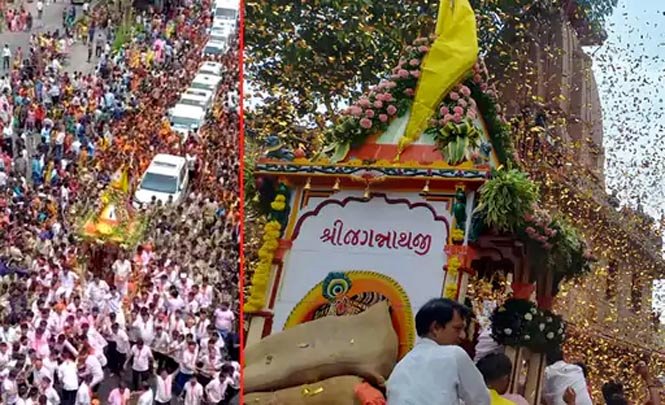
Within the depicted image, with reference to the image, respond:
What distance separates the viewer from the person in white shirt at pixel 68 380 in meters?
5.53

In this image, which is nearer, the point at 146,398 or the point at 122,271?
the point at 146,398

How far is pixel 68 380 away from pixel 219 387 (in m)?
0.84

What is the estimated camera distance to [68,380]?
553 cm

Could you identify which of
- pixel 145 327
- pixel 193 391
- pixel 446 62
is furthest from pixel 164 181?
pixel 446 62

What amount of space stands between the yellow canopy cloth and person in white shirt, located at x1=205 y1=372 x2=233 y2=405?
2.79 m

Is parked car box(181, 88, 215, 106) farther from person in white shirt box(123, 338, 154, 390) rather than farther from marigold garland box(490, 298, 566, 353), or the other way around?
marigold garland box(490, 298, 566, 353)

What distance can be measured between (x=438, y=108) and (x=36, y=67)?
10.2 m

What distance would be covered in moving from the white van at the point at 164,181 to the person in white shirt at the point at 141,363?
1971 millimetres

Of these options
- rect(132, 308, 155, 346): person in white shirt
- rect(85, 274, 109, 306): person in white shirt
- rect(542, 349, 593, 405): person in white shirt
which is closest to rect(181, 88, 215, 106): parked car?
rect(85, 274, 109, 306): person in white shirt

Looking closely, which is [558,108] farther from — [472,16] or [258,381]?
[258,381]

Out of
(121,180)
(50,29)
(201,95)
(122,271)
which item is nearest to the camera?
(122,271)

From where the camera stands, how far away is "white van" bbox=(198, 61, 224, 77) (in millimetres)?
9627

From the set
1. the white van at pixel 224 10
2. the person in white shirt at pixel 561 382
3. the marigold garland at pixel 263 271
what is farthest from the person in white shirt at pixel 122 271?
the person in white shirt at pixel 561 382

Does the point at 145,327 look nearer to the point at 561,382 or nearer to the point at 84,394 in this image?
the point at 84,394
